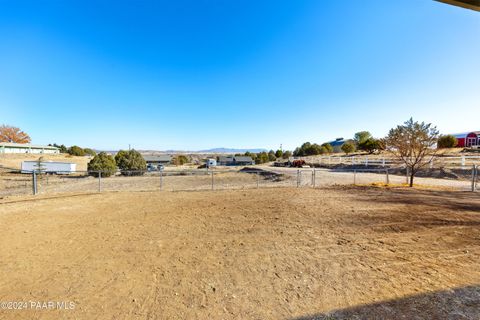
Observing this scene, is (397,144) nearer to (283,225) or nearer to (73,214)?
(283,225)

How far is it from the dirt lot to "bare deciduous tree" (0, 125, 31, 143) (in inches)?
4026

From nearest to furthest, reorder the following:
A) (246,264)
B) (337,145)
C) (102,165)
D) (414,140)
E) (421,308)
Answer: (421,308)
(246,264)
(414,140)
(102,165)
(337,145)

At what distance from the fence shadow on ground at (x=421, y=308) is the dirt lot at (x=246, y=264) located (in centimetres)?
1

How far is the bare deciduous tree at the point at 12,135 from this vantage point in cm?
7288

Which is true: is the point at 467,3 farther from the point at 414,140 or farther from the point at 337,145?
the point at 337,145

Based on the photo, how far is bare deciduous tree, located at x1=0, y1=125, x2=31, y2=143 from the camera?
72.9 m

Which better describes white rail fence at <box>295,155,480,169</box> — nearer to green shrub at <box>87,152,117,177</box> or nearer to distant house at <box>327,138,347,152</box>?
green shrub at <box>87,152,117,177</box>

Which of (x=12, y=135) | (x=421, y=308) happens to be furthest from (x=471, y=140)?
(x=12, y=135)

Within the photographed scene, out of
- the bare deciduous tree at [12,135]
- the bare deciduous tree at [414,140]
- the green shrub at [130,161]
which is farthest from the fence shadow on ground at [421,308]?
the bare deciduous tree at [12,135]

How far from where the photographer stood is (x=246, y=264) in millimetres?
3801

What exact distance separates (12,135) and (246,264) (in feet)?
370

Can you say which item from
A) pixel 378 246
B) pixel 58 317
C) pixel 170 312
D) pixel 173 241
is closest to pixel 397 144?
pixel 378 246

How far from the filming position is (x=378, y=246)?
177 inches

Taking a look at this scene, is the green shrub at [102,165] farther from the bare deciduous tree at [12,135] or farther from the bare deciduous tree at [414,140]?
the bare deciduous tree at [12,135]
